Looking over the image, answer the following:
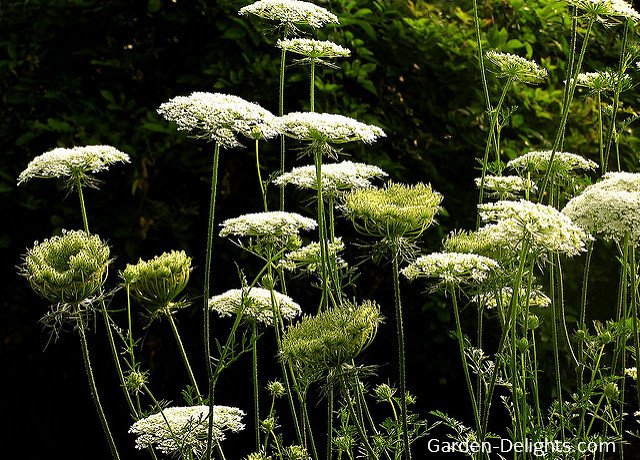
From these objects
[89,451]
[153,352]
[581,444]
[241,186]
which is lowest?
[89,451]

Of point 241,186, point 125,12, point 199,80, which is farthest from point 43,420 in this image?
point 125,12

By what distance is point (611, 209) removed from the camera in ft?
7.38

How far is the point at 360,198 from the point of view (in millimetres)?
2533

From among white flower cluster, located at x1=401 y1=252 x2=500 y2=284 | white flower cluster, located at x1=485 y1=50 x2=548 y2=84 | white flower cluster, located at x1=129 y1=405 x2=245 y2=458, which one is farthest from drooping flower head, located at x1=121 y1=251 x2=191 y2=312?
white flower cluster, located at x1=485 y1=50 x2=548 y2=84

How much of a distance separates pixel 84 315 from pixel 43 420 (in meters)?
2.02

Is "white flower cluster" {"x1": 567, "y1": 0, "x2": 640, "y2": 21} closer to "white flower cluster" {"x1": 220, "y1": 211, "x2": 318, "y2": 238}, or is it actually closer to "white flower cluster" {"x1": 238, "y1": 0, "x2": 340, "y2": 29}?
"white flower cluster" {"x1": 238, "y1": 0, "x2": 340, "y2": 29}

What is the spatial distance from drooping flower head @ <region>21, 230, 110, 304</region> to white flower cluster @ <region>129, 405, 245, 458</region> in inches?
19.6

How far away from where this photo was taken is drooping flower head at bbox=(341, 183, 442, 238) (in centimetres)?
241

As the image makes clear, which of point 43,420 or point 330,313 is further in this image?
point 43,420

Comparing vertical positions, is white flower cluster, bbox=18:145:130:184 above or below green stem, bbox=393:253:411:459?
above

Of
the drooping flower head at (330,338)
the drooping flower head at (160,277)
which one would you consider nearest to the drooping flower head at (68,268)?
the drooping flower head at (160,277)

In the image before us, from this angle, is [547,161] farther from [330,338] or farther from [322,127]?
[330,338]

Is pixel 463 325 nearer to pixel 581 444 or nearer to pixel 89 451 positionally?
pixel 581 444

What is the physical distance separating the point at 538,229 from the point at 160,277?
50.5 inches
